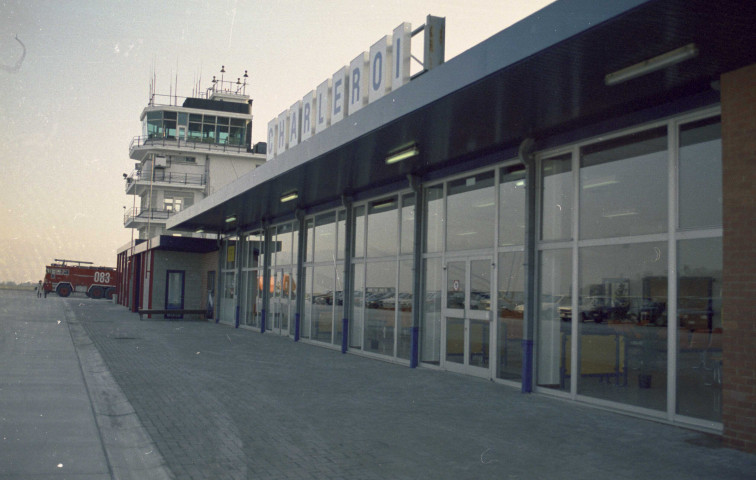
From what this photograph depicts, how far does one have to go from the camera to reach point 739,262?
21.5 feet

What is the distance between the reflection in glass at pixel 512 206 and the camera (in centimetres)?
1065

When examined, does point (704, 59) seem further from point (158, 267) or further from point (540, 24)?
point (158, 267)

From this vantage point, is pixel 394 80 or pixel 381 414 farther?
pixel 394 80

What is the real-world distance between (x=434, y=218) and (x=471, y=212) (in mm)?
1224

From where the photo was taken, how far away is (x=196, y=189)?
53.1 meters

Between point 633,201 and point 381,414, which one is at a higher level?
point 633,201

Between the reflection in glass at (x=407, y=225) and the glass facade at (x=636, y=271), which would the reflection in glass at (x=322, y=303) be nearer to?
the reflection in glass at (x=407, y=225)

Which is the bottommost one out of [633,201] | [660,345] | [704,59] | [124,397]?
[124,397]

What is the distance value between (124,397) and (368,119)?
5.25m

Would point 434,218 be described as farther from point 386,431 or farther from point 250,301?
point 250,301

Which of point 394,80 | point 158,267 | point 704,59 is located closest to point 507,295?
point 394,80

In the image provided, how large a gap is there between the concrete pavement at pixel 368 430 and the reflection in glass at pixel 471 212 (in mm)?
2404

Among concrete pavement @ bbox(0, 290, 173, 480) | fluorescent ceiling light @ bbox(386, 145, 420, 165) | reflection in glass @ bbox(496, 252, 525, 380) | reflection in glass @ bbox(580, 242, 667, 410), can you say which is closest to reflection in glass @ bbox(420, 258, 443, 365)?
reflection in glass @ bbox(496, 252, 525, 380)

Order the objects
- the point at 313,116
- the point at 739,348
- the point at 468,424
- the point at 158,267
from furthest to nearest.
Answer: the point at 158,267
the point at 313,116
the point at 468,424
the point at 739,348
